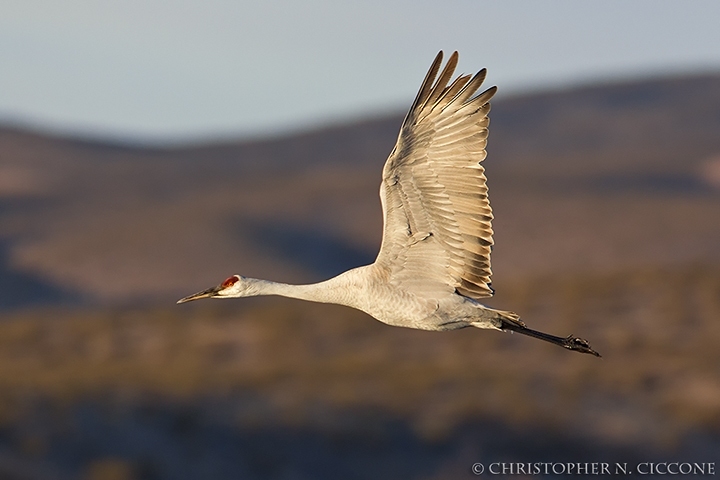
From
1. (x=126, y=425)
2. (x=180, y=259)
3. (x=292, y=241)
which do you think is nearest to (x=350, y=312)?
(x=126, y=425)

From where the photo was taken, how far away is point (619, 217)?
3469 inches

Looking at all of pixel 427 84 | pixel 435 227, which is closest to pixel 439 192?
pixel 435 227

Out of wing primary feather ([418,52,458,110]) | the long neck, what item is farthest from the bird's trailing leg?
wing primary feather ([418,52,458,110])

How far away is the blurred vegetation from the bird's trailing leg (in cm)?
1304

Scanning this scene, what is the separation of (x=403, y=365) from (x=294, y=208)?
5853 centimetres

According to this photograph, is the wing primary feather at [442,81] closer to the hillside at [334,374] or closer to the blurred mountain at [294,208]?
the hillside at [334,374]

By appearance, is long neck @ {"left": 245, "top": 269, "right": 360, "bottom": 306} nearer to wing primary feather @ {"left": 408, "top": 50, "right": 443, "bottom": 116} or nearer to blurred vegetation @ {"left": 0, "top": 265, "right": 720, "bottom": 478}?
wing primary feather @ {"left": 408, "top": 50, "right": 443, "bottom": 116}

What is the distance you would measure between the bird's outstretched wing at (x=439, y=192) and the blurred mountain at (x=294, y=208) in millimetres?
51713

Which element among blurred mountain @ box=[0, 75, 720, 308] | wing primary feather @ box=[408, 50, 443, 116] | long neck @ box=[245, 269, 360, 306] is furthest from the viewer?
blurred mountain @ box=[0, 75, 720, 308]

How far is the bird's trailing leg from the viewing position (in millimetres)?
14211

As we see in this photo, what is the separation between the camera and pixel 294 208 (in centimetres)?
9381

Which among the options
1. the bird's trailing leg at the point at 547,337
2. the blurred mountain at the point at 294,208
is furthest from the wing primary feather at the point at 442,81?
the blurred mountain at the point at 294,208

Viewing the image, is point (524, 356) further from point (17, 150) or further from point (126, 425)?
point (17, 150)

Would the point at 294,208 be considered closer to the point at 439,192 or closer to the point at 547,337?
the point at 547,337
